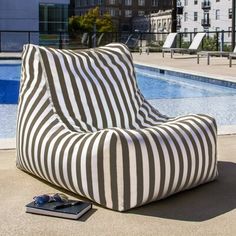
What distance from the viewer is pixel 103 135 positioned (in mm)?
3430

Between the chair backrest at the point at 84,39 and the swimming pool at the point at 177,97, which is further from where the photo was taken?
the chair backrest at the point at 84,39

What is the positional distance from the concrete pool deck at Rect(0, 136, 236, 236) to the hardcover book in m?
0.04

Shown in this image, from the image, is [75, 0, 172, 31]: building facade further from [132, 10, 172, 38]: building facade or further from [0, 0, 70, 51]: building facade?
[0, 0, 70, 51]: building facade

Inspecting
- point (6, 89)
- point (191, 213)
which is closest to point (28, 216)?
point (191, 213)

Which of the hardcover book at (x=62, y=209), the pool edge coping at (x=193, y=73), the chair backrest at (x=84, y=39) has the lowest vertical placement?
the hardcover book at (x=62, y=209)

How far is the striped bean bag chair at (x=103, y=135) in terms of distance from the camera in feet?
11.1

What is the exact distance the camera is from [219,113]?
28.0 ft

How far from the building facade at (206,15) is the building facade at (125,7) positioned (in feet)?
54.0

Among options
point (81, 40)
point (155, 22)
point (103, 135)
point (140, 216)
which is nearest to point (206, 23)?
point (155, 22)

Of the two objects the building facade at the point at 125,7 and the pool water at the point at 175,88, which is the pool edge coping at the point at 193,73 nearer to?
the pool water at the point at 175,88

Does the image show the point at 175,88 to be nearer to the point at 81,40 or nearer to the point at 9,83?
the point at 9,83

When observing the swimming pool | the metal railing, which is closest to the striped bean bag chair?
the swimming pool

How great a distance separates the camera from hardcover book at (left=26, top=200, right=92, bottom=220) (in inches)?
130

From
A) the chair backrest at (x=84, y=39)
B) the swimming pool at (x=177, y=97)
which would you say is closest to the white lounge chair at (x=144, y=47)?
the chair backrest at (x=84, y=39)
